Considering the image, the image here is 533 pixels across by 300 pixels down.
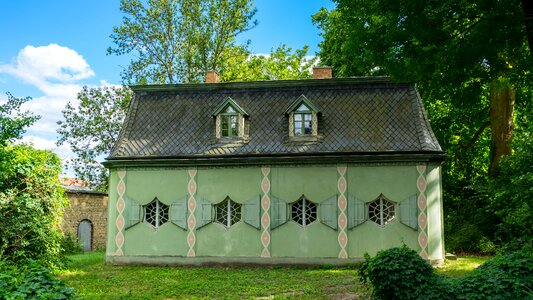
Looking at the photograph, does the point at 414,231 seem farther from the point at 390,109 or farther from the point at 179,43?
the point at 179,43

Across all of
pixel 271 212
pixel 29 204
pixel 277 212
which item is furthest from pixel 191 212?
pixel 29 204

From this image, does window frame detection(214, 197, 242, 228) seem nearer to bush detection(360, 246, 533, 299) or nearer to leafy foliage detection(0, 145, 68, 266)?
leafy foliage detection(0, 145, 68, 266)

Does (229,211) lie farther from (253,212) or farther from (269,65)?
(269,65)

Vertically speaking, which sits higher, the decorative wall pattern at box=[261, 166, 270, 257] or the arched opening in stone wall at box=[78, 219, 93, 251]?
the decorative wall pattern at box=[261, 166, 270, 257]

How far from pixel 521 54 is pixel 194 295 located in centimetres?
896

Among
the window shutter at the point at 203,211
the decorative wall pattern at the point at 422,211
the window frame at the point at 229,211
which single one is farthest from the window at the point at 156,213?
the decorative wall pattern at the point at 422,211

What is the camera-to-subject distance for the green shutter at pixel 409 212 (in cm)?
1602

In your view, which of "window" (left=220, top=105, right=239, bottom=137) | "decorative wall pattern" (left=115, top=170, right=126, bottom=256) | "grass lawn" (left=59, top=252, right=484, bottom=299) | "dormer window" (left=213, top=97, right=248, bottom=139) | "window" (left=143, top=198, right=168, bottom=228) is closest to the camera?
"grass lawn" (left=59, top=252, right=484, bottom=299)

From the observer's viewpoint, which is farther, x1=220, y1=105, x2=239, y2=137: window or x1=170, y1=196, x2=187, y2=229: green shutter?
x1=220, y1=105, x2=239, y2=137: window

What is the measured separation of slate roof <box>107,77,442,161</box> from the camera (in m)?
16.8

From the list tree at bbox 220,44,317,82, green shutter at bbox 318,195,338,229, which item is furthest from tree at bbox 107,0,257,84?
green shutter at bbox 318,195,338,229

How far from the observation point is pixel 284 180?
16.8m

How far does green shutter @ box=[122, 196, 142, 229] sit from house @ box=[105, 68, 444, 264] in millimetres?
35

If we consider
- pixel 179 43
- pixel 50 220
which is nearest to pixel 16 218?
pixel 50 220
